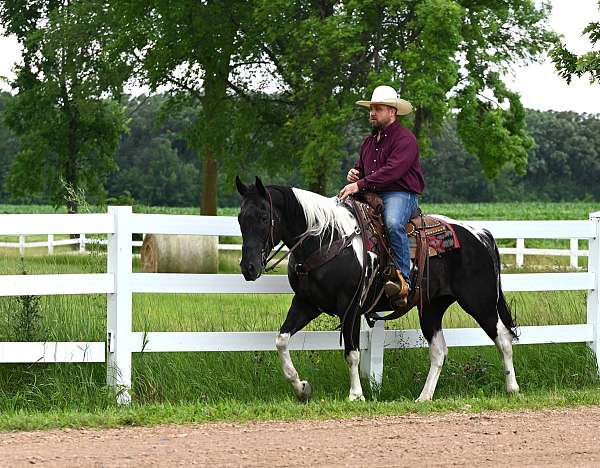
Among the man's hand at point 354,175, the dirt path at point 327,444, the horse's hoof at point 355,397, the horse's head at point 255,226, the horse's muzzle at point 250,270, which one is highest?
the man's hand at point 354,175

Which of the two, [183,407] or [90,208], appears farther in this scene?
[90,208]

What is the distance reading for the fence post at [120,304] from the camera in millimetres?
8727

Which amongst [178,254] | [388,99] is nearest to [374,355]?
[388,99]

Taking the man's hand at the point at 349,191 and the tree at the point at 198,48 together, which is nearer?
the man's hand at the point at 349,191

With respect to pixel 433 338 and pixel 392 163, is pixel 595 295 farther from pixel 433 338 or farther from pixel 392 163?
pixel 392 163

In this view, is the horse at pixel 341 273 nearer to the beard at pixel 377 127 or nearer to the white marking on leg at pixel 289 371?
the white marking on leg at pixel 289 371

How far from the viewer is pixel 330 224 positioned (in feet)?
29.3

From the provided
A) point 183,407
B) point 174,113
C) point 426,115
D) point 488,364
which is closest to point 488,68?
point 426,115

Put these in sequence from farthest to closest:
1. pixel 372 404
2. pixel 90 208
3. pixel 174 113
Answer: pixel 174 113 → pixel 90 208 → pixel 372 404

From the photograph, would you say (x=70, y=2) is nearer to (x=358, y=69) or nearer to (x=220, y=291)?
(x=358, y=69)

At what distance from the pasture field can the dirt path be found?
0.41 meters

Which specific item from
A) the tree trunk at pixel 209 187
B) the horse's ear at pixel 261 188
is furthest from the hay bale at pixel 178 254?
the horse's ear at pixel 261 188

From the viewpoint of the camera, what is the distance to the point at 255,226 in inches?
333

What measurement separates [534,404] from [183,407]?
9.05 feet
